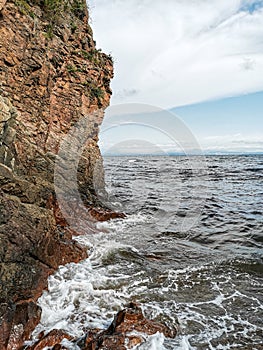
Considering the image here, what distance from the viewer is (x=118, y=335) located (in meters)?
4.36

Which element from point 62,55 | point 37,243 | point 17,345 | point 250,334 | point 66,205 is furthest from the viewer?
point 62,55

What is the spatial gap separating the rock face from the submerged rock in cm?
55

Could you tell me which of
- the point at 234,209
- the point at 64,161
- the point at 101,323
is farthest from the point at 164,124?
the point at 101,323

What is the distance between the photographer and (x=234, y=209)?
15.5 m

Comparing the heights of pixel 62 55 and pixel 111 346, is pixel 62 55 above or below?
above

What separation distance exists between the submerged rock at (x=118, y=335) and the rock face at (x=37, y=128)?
554 millimetres

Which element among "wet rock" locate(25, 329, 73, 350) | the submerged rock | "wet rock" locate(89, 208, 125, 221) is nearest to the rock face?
"wet rock" locate(25, 329, 73, 350)

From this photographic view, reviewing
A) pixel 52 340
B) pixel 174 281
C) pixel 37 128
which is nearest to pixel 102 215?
pixel 37 128

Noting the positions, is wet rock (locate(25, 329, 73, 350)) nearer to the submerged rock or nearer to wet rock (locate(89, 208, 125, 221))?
the submerged rock

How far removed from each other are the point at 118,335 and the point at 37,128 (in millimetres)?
8385

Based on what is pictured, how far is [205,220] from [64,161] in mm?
7244

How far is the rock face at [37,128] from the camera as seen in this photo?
559cm

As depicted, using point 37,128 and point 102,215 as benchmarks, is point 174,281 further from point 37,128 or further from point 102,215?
point 37,128

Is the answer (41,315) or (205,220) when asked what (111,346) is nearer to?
(41,315)
